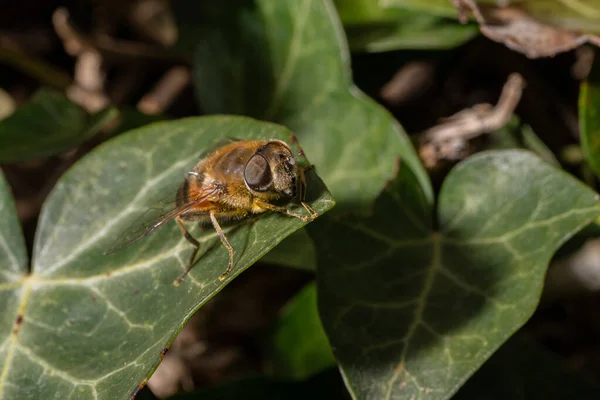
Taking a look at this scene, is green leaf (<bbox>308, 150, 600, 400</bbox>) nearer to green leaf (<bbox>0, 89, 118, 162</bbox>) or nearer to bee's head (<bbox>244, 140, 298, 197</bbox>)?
bee's head (<bbox>244, 140, 298, 197</bbox>)

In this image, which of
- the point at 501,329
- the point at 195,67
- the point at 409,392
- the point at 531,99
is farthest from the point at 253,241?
the point at 531,99

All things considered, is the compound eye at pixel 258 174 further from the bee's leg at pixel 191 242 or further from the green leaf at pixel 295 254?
the green leaf at pixel 295 254

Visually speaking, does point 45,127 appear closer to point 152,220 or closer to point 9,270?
point 9,270

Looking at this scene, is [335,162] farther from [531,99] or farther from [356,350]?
[531,99]

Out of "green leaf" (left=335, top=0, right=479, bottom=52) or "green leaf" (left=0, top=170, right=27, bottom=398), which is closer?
"green leaf" (left=0, top=170, right=27, bottom=398)

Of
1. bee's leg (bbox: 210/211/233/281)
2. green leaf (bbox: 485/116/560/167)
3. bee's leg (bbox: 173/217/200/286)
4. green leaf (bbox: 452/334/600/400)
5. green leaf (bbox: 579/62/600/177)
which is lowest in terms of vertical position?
green leaf (bbox: 452/334/600/400)

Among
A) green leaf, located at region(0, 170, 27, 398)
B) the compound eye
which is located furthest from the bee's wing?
green leaf, located at region(0, 170, 27, 398)

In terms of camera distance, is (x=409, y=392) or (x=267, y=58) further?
(x=267, y=58)
